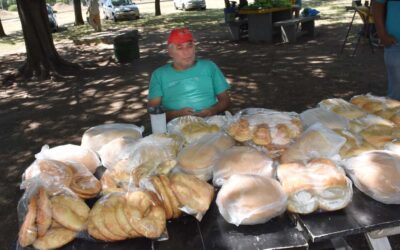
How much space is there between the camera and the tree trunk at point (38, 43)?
8.49 m

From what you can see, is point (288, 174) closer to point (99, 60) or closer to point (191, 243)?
point (191, 243)

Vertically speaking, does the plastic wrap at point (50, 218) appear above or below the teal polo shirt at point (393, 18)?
below

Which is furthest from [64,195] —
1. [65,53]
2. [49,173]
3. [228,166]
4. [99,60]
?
[65,53]

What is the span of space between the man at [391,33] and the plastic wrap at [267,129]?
217 centimetres

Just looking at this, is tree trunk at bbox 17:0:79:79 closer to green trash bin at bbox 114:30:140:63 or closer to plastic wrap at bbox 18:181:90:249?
green trash bin at bbox 114:30:140:63

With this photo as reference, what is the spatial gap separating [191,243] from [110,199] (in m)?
0.38

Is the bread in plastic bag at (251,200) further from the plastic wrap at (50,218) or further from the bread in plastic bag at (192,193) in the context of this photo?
the plastic wrap at (50,218)

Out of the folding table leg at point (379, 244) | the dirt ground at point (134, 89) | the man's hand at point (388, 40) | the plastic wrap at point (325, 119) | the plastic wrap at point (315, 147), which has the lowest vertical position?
the dirt ground at point (134, 89)

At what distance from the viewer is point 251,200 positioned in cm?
140

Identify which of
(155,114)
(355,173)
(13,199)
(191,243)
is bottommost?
(13,199)

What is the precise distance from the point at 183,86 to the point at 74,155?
4.68ft

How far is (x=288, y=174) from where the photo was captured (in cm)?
155

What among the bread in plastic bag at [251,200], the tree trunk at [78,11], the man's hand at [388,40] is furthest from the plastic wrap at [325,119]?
the tree trunk at [78,11]

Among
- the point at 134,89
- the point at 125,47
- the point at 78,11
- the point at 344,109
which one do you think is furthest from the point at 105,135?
the point at 78,11
